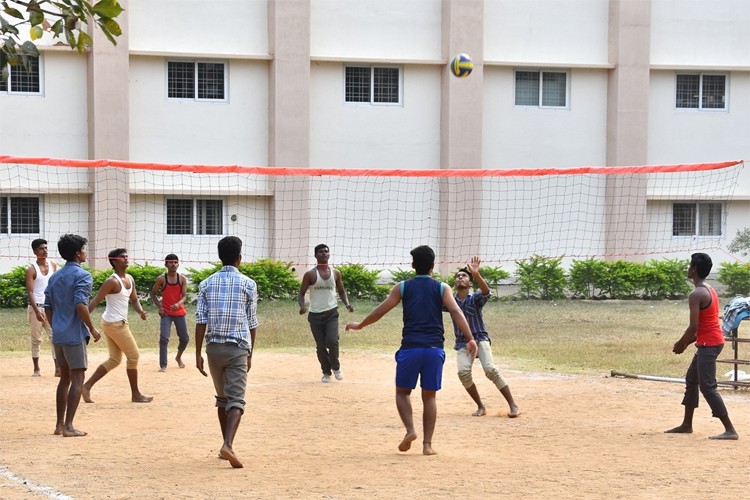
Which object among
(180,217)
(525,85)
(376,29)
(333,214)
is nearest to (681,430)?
(333,214)

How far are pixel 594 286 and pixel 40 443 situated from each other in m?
19.1

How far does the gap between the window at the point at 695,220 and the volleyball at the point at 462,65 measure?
6.70 m

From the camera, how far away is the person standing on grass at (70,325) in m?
10.2

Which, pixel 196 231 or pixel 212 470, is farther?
pixel 196 231

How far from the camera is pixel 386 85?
28.0 m

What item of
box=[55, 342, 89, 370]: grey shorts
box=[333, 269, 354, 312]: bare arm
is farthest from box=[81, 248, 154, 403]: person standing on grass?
box=[333, 269, 354, 312]: bare arm

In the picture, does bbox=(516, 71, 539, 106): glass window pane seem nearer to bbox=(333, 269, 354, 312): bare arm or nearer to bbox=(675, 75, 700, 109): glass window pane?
bbox=(675, 75, 700, 109): glass window pane

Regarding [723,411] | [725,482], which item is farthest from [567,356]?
[725,482]

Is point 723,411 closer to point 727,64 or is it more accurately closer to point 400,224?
point 400,224

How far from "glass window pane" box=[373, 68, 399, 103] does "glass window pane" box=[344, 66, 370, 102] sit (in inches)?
8.5

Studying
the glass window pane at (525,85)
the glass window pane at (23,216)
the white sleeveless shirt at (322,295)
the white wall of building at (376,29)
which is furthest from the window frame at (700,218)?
the white sleeveless shirt at (322,295)

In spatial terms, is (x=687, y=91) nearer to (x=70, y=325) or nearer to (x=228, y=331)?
(x=70, y=325)

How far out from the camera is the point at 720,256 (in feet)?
97.0

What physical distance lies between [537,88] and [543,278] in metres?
5.03
